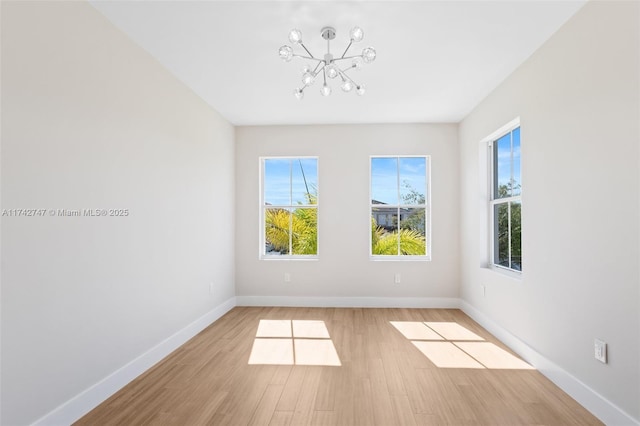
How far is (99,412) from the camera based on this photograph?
2.18 m

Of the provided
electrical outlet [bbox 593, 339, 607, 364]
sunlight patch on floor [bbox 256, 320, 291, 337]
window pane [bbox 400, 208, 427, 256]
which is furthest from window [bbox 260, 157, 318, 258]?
electrical outlet [bbox 593, 339, 607, 364]

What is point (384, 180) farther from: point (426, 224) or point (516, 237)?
point (516, 237)

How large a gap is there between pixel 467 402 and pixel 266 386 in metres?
1.42

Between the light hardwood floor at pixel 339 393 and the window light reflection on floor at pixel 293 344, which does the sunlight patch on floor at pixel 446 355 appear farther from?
the window light reflection on floor at pixel 293 344

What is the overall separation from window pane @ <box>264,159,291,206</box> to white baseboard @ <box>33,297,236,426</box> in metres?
2.07

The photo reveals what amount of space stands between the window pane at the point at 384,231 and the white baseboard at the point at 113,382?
8.64ft

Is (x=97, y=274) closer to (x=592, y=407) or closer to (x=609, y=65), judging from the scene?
(x=592, y=407)

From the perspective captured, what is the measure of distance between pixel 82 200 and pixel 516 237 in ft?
12.3

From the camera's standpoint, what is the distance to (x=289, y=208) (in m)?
5.11

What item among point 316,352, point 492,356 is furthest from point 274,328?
point 492,356

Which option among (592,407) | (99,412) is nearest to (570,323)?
(592,407)

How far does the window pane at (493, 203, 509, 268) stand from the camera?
362cm

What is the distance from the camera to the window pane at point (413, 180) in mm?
4992

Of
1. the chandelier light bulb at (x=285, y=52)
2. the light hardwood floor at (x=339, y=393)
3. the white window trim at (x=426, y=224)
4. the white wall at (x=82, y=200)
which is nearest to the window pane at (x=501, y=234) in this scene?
the light hardwood floor at (x=339, y=393)
